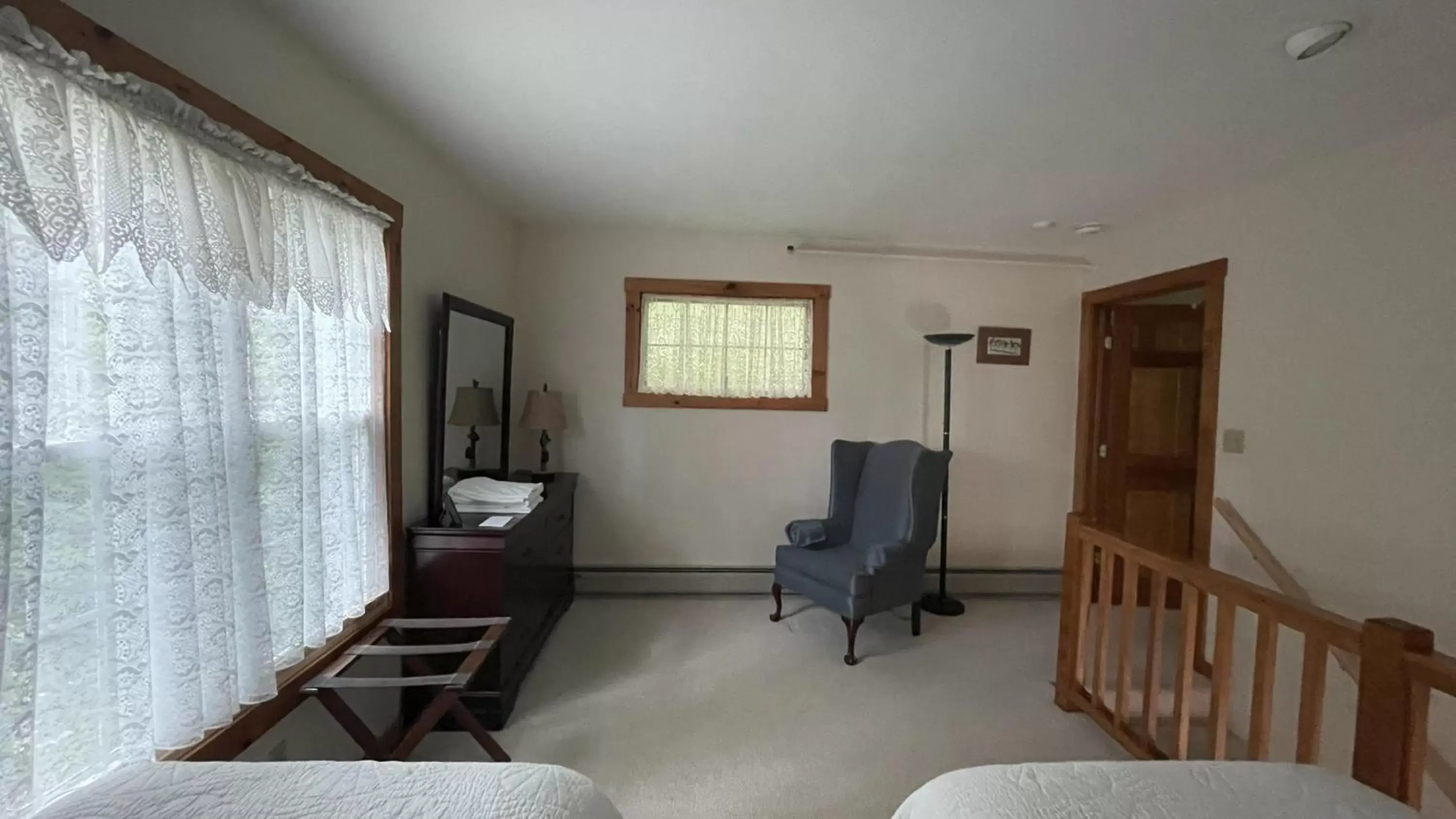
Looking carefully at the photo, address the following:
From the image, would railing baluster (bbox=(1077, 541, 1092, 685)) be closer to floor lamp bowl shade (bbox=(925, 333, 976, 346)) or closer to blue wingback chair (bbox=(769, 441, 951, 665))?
blue wingback chair (bbox=(769, 441, 951, 665))

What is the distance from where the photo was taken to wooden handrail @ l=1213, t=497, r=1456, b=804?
1.17 m

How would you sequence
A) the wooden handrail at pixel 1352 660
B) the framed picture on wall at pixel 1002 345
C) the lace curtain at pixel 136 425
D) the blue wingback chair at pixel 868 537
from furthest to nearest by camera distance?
the framed picture on wall at pixel 1002 345 → the blue wingback chair at pixel 868 537 → the wooden handrail at pixel 1352 660 → the lace curtain at pixel 136 425

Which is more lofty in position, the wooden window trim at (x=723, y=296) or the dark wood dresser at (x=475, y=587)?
the wooden window trim at (x=723, y=296)

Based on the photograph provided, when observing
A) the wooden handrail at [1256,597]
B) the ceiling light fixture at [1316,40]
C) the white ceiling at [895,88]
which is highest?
the white ceiling at [895,88]

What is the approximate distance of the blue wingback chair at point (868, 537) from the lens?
2818mm

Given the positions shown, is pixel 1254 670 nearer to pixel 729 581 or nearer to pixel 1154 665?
pixel 1154 665

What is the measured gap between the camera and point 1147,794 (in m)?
1.09

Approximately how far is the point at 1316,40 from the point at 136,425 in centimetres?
292

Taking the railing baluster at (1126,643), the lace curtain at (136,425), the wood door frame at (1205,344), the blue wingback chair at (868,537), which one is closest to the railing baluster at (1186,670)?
the railing baluster at (1126,643)

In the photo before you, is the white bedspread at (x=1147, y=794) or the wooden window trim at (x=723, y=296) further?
the wooden window trim at (x=723, y=296)

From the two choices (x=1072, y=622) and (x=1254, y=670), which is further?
(x=1072, y=622)

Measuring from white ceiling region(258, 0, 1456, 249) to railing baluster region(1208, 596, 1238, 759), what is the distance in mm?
1638

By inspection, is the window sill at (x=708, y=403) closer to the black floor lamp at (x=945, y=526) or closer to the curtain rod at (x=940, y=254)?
the black floor lamp at (x=945, y=526)

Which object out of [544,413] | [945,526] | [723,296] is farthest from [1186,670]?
[544,413]
